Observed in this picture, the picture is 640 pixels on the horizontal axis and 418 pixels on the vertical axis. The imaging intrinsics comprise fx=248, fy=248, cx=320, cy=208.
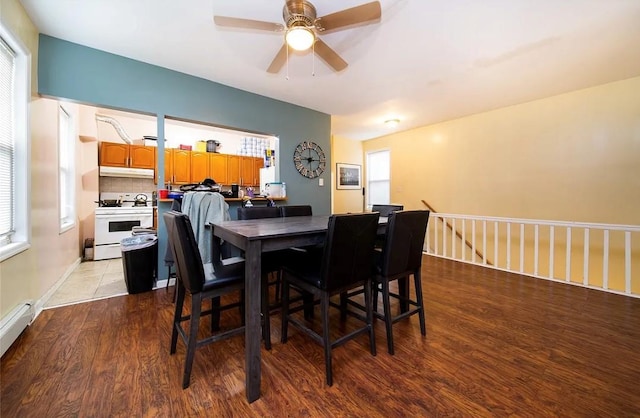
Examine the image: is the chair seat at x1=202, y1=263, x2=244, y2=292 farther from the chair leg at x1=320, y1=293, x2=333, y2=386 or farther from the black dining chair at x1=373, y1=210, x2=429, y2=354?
the black dining chair at x1=373, y1=210, x2=429, y2=354

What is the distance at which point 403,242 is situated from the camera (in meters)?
1.76

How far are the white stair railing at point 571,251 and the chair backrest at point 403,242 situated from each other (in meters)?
2.17

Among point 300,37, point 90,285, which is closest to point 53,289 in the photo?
point 90,285

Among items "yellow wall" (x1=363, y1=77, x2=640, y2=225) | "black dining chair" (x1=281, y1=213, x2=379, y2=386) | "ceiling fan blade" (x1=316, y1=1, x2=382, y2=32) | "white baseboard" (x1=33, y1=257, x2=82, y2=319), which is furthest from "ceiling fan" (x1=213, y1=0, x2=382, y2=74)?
"yellow wall" (x1=363, y1=77, x2=640, y2=225)

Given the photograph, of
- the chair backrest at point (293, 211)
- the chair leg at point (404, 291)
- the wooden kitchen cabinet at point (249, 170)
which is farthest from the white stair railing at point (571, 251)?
the wooden kitchen cabinet at point (249, 170)

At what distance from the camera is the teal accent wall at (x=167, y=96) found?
91.9 inches

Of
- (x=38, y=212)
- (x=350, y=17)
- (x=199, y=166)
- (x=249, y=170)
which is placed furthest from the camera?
(x=249, y=170)

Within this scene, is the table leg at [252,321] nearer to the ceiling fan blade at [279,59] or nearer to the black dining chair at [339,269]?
the black dining chair at [339,269]

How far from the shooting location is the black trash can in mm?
2590

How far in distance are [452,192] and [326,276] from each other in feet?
14.0

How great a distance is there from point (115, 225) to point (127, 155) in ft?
4.29

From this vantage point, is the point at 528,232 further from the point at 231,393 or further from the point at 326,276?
the point at 231,393

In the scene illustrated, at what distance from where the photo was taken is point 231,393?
132 centimetres

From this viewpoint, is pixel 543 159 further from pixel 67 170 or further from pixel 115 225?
pixel 67 170
